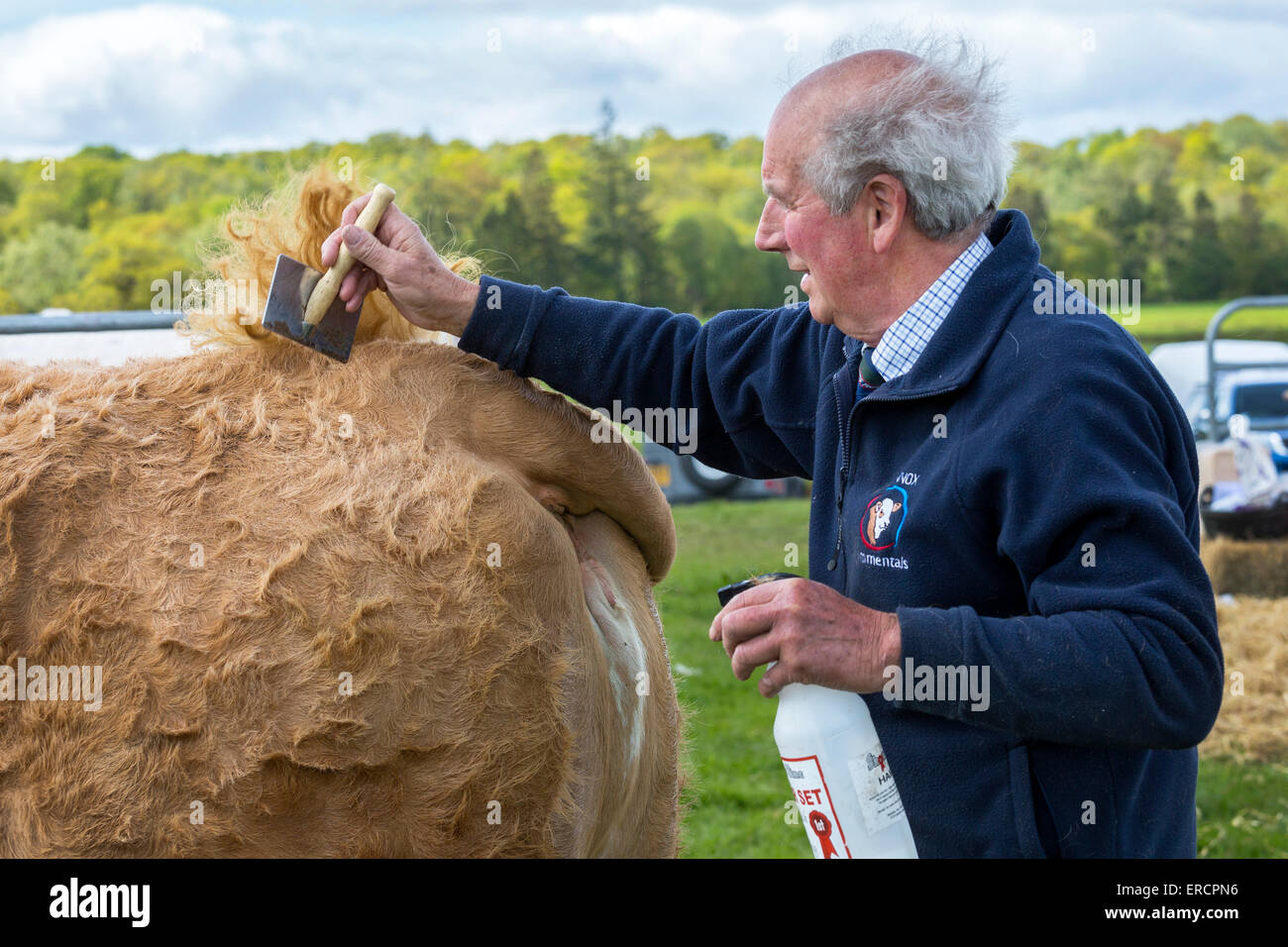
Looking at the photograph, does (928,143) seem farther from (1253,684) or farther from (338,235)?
(1253,684)

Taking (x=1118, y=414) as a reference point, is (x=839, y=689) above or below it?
below

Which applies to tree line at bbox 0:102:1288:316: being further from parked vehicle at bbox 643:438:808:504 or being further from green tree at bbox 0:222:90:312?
parked vehicle at bbox 643:438:808:504

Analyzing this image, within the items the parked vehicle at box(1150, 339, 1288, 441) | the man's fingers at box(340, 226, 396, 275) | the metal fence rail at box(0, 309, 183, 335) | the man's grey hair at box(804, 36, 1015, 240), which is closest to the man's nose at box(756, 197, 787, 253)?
the man's grey hair at box(804, 36, 1015, 240)

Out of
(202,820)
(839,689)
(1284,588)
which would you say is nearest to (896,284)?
(839,689)

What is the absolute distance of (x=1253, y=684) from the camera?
20.2ft

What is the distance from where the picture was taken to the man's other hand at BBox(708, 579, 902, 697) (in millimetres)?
1914

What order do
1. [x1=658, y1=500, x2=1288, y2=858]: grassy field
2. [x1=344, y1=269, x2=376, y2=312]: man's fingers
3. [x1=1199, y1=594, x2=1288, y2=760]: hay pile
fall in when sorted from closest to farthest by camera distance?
[x1=344, y1=269, x2=376, y2=312]: man's fingers < [x1=658, y1=500, x2=1288, y2=858]: grassy field < [x1=1199, y1=594, x2=1288, y2=760]: hay pile

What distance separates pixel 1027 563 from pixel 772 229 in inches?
31.7

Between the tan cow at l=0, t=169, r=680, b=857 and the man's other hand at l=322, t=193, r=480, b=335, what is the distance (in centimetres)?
27

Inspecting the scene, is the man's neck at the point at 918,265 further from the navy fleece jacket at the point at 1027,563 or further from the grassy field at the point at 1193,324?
the grassy field at the point at 1193,324
